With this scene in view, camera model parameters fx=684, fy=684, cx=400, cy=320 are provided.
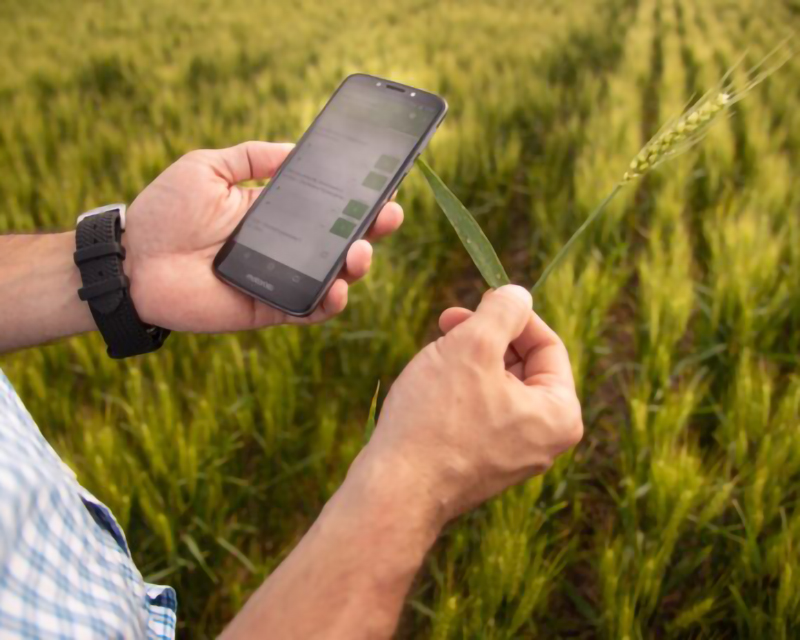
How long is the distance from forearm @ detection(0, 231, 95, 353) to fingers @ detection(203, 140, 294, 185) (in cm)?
20

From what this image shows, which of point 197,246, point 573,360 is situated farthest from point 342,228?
point 573,360

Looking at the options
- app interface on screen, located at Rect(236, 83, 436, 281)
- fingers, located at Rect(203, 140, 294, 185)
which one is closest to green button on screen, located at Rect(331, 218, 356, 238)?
app interface on screen, located at Rect(236, 83, 436, 281)

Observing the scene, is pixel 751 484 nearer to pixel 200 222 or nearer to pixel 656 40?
pixel 200 222

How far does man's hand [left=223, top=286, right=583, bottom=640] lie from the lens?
0.48 meters

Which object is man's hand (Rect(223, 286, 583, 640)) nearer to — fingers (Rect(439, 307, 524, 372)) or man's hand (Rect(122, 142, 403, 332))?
fingers (Rect(439, 307, 524, 372))

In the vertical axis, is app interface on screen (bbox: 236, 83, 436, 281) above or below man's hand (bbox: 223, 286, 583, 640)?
above

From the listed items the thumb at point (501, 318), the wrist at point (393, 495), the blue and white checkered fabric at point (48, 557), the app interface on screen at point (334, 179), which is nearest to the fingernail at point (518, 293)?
the thumb at point (501, 318)

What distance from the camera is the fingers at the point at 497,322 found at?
1.75 ft

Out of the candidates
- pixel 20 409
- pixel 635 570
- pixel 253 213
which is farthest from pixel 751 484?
pixel 20 409

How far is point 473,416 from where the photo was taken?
0.53m

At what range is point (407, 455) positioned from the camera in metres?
0.52

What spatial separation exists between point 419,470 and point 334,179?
415 millimetres

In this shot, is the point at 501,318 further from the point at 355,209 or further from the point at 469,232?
the point at 355,209

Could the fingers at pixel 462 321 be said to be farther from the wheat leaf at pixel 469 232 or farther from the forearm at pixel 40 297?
the forearm at pixel 40 297
